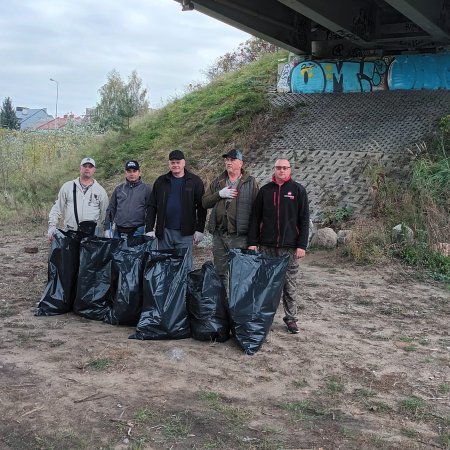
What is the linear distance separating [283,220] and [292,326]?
104cm

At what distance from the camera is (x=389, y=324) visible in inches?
238

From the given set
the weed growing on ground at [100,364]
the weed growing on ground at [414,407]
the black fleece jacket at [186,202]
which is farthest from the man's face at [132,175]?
the weed growing on ground at [414,407]

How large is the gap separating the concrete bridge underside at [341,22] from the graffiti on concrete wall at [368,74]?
1.34 ft

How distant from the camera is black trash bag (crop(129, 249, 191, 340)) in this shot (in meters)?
5.13

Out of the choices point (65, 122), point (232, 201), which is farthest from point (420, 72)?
point (65, 122)

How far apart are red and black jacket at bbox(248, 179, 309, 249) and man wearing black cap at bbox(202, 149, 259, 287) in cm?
14

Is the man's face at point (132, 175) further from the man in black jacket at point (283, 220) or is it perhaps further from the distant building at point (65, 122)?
the distant building at point (65, 122)

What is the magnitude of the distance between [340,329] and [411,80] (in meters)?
11.1

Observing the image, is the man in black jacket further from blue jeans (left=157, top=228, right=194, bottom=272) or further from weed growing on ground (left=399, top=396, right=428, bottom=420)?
weed growing on ground (left=399, top=396, right=428, bottom=420)

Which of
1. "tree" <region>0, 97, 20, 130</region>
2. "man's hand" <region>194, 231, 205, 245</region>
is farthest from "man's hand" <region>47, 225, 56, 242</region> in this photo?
"tree" <region>0, 97, 20, 130</region>

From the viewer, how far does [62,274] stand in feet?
19.1

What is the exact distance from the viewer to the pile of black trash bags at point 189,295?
502cm

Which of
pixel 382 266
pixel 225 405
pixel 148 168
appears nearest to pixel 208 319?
pixel 225 405

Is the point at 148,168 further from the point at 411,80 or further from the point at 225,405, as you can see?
the point at 225,405
